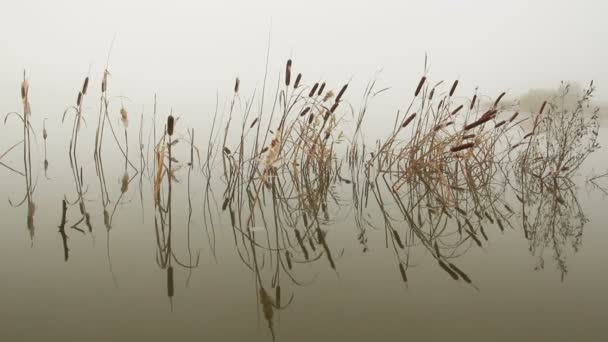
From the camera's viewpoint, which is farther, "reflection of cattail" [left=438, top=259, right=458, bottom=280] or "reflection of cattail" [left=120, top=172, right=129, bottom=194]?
"reflection of cattail" [left=120, top=172, right=129, bottom=194]

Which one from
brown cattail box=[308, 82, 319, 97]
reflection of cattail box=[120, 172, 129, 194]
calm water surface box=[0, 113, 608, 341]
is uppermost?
brown cattail box=[308, 82, 319, 97]

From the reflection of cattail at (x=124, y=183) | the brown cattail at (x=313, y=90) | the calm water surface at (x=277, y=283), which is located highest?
the brown cattail at (x=313, y=90)

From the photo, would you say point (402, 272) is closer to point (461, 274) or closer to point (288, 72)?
point (461, 274)

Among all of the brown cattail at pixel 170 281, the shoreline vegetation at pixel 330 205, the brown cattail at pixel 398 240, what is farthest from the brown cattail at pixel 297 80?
the brown cattail at pixel 170 281

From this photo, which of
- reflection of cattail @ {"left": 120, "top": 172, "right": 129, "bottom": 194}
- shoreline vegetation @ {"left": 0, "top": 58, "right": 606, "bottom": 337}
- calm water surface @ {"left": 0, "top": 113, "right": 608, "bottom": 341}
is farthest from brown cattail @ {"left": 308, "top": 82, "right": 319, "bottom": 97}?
reflection of cattail @ {"left": 120, "top": 172, "right": 129, "bottom": 194}

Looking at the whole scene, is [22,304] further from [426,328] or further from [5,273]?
[426,328]

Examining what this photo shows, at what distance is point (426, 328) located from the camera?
939 millimetres

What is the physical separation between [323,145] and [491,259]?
99cm

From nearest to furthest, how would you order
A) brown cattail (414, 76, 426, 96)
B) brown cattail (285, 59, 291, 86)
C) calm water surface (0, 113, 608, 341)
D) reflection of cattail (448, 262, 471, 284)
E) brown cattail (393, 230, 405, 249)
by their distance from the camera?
1. calm water surface (0, 113, 608, 341)
2. reflection of cattail (448, 262, 471, 284)
3. brown cattail (393, 230, 405, 249)
4. brown cattail (285, 59, 291, 86)
5. brown cattail (414, 76, 426, 96)

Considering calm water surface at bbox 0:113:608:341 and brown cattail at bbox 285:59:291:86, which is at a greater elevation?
brown cattail at bbox 285:59:291:86

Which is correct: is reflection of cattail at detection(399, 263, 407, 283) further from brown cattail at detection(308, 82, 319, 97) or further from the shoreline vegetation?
brown cattail at detection(308, 82, 319, 97)

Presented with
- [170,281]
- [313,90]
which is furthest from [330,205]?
[170,281]

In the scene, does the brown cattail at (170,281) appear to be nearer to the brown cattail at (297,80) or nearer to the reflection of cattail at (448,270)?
the reflection of cattail at (448,270)

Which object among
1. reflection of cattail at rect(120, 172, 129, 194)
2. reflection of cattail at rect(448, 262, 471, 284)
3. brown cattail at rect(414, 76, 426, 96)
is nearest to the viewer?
reflection of cattail at rect(448, 262, 471, 284)
